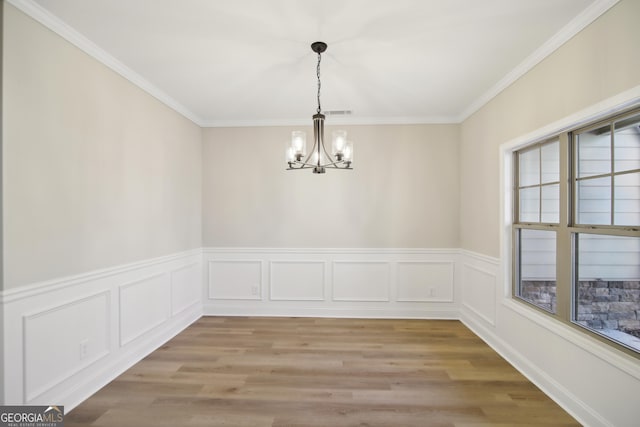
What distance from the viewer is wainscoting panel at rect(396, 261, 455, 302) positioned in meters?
4.48

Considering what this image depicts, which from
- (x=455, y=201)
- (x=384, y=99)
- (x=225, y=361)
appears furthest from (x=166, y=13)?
(x=455, y=201)

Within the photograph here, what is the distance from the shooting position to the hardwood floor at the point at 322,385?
2.28 meters

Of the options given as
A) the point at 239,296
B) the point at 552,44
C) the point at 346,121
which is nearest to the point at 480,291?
the point at 552,44

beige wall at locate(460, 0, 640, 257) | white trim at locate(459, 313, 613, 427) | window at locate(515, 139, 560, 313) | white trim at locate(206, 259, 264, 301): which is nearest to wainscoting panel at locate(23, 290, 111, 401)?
white trim at locate(206, 259, 264, 301)

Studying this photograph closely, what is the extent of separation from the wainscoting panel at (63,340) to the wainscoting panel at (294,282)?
86.1 inches

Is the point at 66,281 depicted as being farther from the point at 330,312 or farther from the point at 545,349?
the point at 545,349

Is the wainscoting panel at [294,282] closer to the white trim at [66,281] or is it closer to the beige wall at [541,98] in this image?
the white trim at [66,281]

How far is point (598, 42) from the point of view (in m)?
2.08

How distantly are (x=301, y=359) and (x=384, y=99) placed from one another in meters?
2.98

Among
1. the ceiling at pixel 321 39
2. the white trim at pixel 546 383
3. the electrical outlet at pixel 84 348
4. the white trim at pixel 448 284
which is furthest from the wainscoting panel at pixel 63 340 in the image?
the white trim at pixel 546 383

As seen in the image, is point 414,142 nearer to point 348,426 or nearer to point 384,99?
point 384,99

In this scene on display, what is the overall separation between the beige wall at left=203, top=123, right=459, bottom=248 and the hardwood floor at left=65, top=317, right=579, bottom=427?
1.32 meters

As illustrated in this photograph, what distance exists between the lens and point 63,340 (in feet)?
7.59

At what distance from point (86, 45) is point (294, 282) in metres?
3.42
